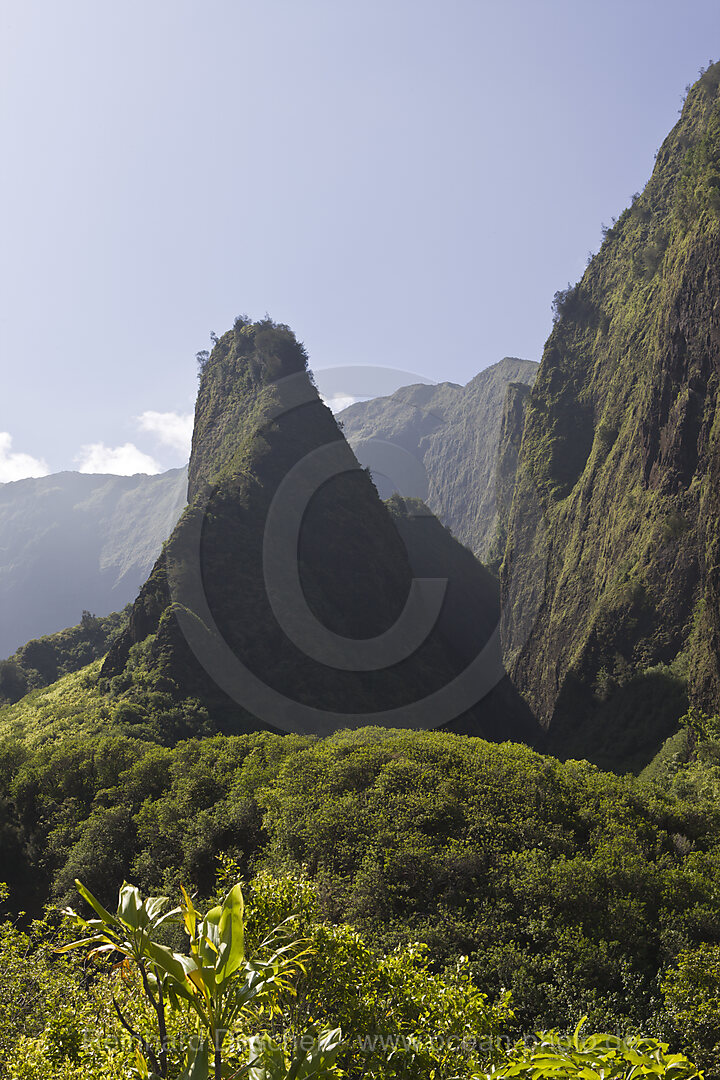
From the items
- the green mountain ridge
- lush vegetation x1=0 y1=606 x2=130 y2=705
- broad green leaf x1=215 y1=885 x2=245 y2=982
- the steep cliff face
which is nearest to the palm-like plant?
broad green leaf x1=215 y1=885 x2=245 y2=982

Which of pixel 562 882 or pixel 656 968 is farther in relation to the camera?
pixel 562 882

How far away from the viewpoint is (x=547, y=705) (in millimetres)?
52688

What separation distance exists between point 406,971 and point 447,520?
133132 mm

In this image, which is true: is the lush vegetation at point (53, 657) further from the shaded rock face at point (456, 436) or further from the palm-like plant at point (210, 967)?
the shaded rock face at point (456, 436)

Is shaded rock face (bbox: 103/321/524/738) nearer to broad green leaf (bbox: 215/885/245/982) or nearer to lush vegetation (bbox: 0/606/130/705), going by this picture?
lush vegetation (bbox: 0/606/130/705)

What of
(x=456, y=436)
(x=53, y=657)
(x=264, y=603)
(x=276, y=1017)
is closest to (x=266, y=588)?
(x=264, y=603)

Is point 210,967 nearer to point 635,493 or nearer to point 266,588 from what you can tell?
point 266,588

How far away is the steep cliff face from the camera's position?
38.3 m

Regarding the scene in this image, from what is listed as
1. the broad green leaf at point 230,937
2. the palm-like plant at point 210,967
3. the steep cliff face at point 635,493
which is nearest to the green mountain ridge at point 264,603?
the steep cliff face at point 635,493

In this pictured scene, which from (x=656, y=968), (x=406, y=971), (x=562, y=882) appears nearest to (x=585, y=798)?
(x=562, y=882)

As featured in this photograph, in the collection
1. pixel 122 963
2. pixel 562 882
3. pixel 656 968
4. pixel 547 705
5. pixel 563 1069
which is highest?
pixel 122 963

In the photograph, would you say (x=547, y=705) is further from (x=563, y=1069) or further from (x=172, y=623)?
(x=563, y=1069)

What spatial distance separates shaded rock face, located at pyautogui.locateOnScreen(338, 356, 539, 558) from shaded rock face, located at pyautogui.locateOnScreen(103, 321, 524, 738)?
56.9 meters

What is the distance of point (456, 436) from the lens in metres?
151
